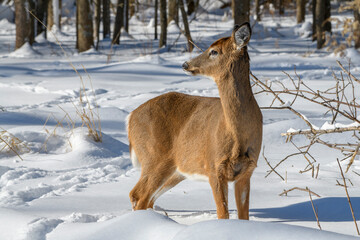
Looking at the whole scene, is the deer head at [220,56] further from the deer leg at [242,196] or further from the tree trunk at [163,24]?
the tree trunk at [163,24]

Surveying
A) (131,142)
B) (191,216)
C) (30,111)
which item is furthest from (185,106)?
(30,111)

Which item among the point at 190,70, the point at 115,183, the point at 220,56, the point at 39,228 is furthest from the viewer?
the point at 115,183


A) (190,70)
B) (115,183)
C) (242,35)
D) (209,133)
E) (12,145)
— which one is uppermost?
(242,35)

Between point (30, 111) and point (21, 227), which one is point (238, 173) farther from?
point (30, 111)

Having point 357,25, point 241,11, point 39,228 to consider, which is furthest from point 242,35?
point 357,25

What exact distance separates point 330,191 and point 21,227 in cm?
242

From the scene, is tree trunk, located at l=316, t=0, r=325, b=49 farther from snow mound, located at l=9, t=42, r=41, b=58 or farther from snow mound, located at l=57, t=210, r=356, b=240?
snow mound, located at l=57, t=210, r=356, b=240

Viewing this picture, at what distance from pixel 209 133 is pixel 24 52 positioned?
12.3m

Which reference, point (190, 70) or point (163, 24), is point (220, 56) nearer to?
point (190, 70)

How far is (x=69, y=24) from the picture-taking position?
33312 mm

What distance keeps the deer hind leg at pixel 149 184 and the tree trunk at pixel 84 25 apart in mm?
11547

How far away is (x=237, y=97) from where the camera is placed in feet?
10.6

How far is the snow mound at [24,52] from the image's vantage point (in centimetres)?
1440

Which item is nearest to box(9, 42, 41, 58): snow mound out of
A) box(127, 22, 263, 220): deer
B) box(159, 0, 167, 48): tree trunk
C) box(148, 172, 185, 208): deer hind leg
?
box(159, 0, 167, 48): tree trunk
